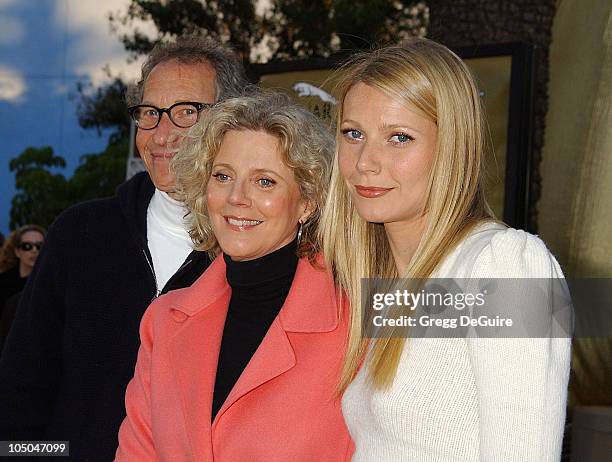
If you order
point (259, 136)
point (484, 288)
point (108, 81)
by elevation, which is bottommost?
point (484, 288)

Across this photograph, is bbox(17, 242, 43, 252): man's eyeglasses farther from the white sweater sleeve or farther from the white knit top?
the white sweater sleeve

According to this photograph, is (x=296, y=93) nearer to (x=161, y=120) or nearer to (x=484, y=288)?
(x=161, y=120)

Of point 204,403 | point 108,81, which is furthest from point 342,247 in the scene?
point 108,81

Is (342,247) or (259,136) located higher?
(259,136)

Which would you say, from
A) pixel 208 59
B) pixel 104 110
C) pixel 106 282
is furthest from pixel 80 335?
pixel 104 110

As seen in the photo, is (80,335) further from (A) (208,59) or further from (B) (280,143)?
(A) (208,59)

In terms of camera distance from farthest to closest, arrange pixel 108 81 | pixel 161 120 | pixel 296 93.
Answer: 1. pixel 108 81
2. pixel 296 93
3. pixel 161 120

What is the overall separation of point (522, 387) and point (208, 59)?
1682 mm

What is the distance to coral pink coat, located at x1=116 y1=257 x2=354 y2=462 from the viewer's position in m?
2.34

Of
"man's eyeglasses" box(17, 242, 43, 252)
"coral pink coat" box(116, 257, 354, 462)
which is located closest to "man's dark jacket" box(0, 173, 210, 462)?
"coral pink coat" box(116, 257, 354, 462)

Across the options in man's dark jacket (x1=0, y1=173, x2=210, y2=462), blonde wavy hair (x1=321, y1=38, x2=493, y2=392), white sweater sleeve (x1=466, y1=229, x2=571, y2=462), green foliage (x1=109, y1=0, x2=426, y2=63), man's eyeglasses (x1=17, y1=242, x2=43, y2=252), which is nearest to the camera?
white sweater sleeve (x1=466, y1=229, x2=571, y2=462)

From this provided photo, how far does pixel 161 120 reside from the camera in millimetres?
2982

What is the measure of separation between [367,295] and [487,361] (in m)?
0.63

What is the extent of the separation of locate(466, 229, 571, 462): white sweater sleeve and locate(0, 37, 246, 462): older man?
1.29 m
